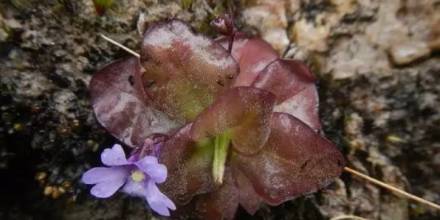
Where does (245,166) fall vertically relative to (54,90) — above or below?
below

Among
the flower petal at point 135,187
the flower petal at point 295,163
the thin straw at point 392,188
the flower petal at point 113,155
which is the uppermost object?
the flower petal at point 113,155

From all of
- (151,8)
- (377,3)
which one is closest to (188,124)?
(151,8)

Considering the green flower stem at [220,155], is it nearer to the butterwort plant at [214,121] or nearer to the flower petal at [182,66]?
the butterwort plant at [214,121]

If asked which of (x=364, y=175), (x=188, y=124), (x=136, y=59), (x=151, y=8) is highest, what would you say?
(x=151, y=8)

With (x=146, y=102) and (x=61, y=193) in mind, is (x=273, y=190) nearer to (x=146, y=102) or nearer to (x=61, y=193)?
(x=146, y=102)

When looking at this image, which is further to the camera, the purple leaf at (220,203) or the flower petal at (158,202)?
the purple leaf at (220,203)

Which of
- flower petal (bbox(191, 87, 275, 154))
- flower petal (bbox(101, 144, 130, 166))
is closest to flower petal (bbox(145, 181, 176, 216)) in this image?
flower petal (bbox(101, 144, 130, 166))

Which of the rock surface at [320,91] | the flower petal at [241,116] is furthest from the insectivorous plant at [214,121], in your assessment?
the rock surface at [320,91]

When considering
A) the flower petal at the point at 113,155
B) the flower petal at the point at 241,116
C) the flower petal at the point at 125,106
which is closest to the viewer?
the flower petal at the point at 113,155
